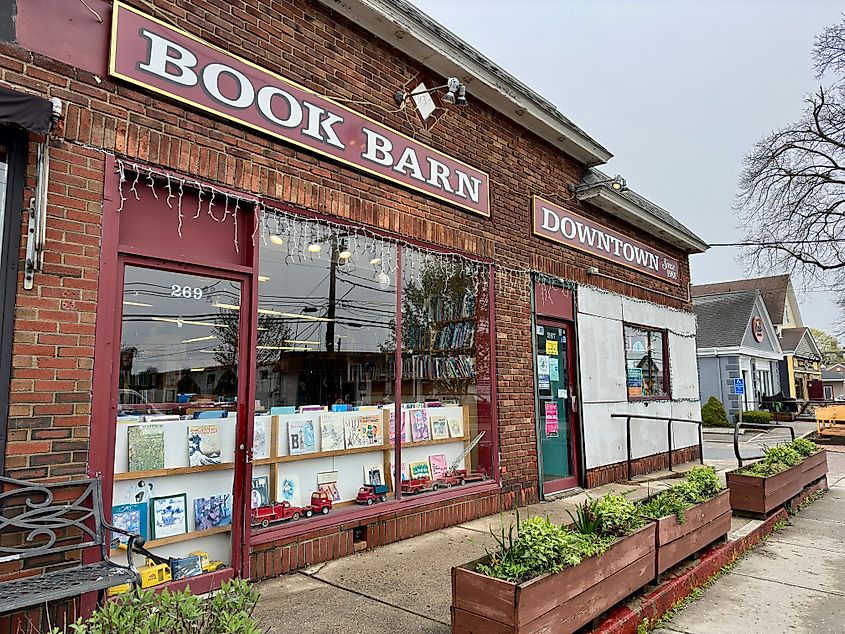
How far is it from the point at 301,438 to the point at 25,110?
10.9ft

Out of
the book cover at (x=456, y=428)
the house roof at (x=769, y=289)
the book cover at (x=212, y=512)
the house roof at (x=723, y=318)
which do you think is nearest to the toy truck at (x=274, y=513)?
the book cover at (x=212, y=512)

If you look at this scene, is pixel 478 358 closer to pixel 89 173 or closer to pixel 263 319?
pixel 263 319

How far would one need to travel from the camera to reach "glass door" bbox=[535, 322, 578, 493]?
755 centimetres

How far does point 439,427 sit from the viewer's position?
21.3 ft

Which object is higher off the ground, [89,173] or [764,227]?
[764,227]

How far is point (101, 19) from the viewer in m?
3.69

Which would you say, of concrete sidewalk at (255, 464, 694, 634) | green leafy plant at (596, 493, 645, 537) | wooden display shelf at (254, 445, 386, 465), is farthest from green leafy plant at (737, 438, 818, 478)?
wooden display shelf at (254, 445, 386, 465)

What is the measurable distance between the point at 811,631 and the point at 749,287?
4124 cm

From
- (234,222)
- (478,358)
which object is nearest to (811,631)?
(478,358)

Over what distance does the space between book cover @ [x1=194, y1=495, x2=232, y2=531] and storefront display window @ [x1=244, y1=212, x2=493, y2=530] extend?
11.8 inches

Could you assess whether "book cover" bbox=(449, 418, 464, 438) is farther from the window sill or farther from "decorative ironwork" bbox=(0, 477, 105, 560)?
"decorative ironwork" bbox=(0, 477, 105, 560)

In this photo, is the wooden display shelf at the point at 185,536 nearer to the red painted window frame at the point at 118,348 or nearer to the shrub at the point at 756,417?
the red painted window frame at the point at 118,348

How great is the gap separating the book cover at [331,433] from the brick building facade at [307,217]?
512 mm

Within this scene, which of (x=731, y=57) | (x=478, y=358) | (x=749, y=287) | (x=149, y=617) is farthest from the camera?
(x=749, y=287)
